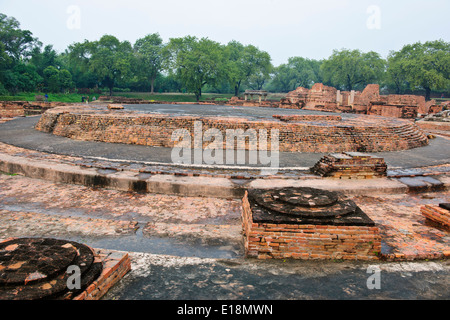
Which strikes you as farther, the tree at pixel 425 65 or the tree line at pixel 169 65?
the tree at pixel 425 65

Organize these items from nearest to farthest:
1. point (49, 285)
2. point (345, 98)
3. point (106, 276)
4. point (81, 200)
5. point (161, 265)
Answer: point (49, 285)
point (106, 276)
point (161, 265)
point (81, 200)
point (345, 98)

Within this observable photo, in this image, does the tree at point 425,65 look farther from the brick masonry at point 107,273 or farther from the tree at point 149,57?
the brick masonry at point 107,273

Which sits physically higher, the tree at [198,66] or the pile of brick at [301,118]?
the tree at [198,66]

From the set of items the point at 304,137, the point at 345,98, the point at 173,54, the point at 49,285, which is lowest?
→ the point at 49,285

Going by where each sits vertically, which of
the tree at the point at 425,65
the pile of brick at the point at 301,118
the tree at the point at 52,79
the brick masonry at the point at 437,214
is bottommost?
the brick masonry at the point at 437,214

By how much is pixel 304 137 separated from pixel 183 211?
5083 mm

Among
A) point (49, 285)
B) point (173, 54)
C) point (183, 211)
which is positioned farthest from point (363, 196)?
point (173, 54)

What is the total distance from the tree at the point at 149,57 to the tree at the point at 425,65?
1152 inches

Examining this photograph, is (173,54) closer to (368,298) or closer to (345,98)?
(345,98)

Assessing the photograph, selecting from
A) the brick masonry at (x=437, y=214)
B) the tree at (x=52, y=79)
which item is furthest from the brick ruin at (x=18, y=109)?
the brick masonry at (x=437, y=214)

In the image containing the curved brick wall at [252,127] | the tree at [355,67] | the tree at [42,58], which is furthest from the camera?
the tree at [355,67]

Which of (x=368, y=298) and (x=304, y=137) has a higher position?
(x=304, y=137)

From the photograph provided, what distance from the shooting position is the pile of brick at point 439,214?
389cm

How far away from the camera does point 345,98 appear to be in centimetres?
3117
